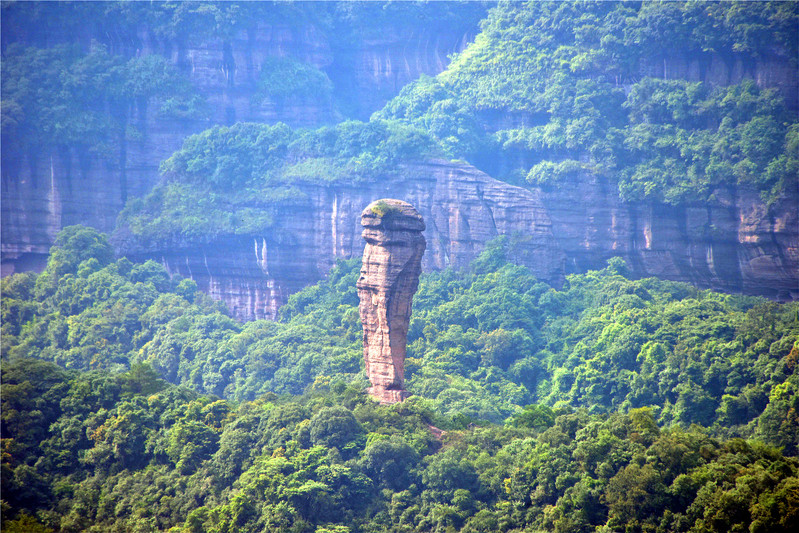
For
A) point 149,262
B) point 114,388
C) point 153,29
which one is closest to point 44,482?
point 114,388

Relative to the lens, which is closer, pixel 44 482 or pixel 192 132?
pixel 44 482

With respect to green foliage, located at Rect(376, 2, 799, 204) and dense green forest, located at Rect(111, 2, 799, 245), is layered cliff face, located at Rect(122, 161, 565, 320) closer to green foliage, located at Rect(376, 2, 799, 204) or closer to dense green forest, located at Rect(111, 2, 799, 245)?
dense green forest, located at Rect(111, 2, 799, 245)

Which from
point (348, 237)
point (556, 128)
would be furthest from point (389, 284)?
point (556, 128)

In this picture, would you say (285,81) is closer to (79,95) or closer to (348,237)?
(79,95)

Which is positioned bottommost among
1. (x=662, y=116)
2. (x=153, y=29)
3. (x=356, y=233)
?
(x=356, y=233)

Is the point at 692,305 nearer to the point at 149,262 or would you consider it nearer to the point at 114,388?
the point at 114,388

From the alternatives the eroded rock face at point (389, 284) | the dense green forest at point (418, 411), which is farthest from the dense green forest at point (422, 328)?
the eroded rock face at point (389, 284)

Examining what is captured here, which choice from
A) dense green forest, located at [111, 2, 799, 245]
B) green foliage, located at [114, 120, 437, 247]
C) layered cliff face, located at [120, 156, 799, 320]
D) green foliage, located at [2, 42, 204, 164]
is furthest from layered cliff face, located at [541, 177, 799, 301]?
green foliage, located at [2, 42, 204, 164]
